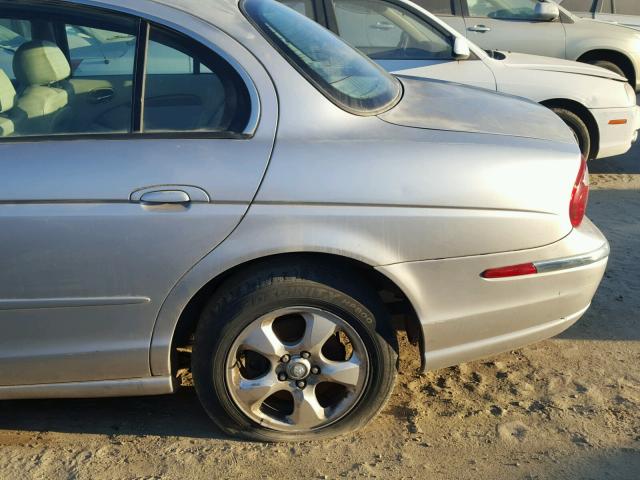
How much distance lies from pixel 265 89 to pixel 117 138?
0.55m

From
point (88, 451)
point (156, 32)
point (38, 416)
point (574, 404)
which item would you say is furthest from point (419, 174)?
point (38, 416)

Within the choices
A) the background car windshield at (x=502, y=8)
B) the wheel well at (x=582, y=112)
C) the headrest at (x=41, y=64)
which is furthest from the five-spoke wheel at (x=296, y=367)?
the background car windshield at (x=502, y=8)

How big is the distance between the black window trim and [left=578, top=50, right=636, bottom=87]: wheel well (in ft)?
19.7

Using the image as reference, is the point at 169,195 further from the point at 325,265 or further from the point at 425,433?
the point at 425,433

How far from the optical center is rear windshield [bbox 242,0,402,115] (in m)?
2.93

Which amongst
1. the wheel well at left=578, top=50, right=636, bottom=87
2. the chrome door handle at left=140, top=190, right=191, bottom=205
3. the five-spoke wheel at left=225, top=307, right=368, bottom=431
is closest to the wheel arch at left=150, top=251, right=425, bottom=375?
the five-spoke wheel at left=225, top=307, right=368, bottom=431

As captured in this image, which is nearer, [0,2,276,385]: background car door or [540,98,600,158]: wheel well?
[0,2,276,385]: background car door

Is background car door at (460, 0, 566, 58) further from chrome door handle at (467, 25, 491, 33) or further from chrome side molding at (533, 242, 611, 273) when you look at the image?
chrome side molding at (533, 242, 611, 273)

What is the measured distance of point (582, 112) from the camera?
6168 mm

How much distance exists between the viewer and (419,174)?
9.18 feet

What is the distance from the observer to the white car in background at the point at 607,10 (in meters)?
9.40

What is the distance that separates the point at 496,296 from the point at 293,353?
0.79 meters

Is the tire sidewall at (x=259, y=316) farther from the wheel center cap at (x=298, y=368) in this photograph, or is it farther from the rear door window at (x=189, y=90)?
the rear door window at (x=189, y=90)

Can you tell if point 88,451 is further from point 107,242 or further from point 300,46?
point 300,46
